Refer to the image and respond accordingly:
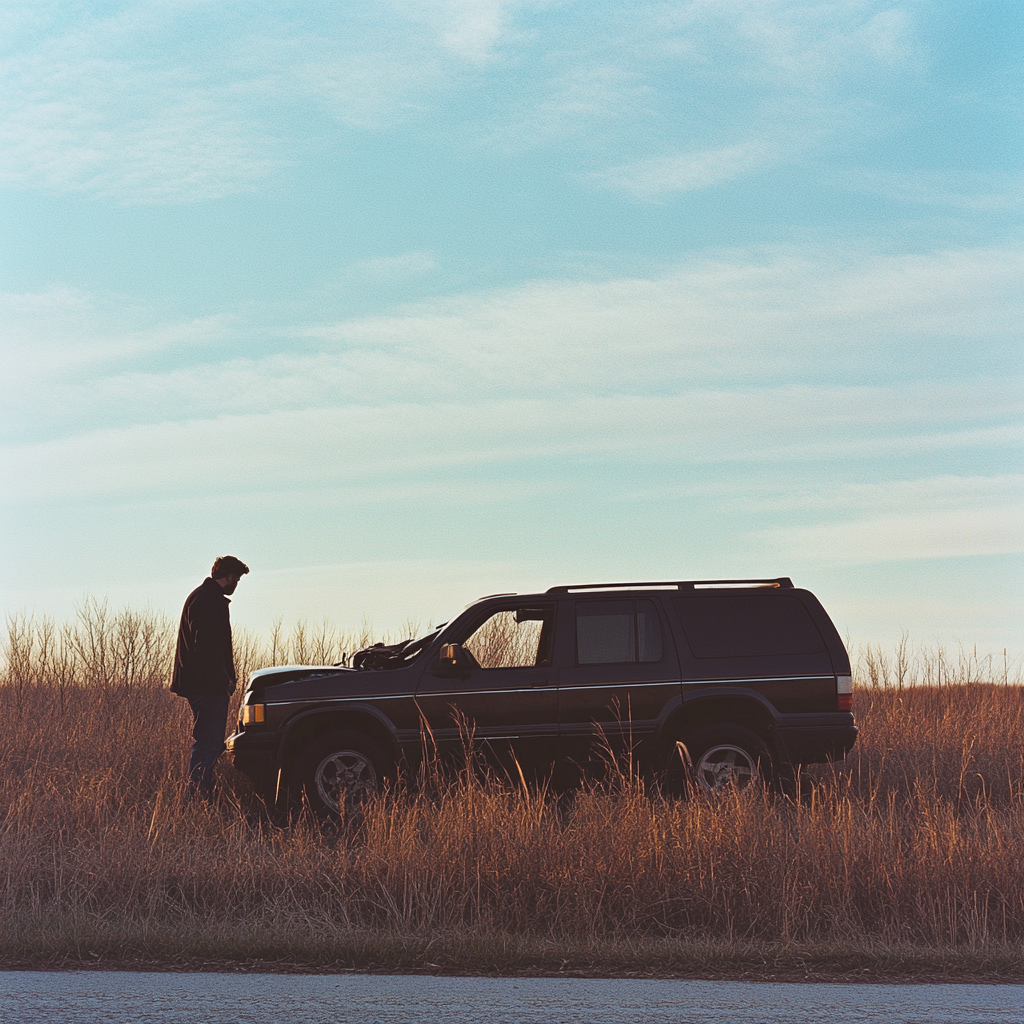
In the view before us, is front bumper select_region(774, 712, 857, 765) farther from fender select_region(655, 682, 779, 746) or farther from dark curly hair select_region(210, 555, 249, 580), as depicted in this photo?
dark curly hair select_region(210, 555, 249, 580)

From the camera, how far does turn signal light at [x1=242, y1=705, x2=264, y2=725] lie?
10.1 meters

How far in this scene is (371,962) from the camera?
6.00 m

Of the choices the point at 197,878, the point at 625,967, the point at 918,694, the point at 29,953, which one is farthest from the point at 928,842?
the point at 918,694

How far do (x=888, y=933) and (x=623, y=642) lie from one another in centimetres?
397

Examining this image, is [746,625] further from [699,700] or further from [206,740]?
[206,740]

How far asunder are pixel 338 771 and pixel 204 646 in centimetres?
191

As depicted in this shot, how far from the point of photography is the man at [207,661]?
10.7 meters

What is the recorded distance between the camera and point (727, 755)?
10.0 metres

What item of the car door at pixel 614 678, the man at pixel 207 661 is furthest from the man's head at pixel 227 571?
the car door at pixel 614 678

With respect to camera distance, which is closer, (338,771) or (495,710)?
(338,771)

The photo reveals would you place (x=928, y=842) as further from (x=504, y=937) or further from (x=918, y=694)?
(x=918, y=694)

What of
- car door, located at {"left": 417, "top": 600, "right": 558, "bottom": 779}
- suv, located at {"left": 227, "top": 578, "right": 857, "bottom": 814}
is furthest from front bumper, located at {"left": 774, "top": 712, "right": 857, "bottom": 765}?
car door, located at {"left": 417, "top": 600, "right": 558, "bottom": 779}

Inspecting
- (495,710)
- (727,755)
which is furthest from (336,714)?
(727,755)

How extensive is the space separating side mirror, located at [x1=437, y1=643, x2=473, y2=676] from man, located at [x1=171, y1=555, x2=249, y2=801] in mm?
2251
